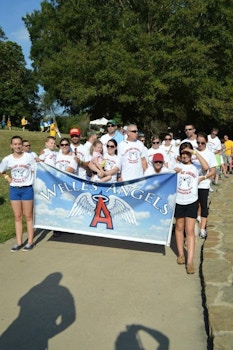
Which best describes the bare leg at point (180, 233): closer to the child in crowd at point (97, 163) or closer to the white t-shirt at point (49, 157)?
the child in crowd at point (97, 163)

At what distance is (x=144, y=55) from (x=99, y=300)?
1902 centimetres

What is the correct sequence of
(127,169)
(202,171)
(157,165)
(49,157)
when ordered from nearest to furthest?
(157,165) → (202,171) → (127,169) → (49,157)

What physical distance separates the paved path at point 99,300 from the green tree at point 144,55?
54.5ft

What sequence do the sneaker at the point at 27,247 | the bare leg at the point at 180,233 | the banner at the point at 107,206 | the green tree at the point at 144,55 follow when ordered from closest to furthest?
the bare leg at the point at 180,233 → the banner at the point at 107,206 → the sneaker at the point at 27,247 → the green tree at the point at 144,55

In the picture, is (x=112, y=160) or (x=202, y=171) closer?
(x=202, y=171)

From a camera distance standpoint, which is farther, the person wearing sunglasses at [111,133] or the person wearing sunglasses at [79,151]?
the person wearing sunglasses at [111,133]

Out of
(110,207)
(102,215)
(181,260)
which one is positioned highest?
(110,207)

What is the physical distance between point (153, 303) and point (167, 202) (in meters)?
1.81

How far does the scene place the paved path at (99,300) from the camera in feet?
12.5

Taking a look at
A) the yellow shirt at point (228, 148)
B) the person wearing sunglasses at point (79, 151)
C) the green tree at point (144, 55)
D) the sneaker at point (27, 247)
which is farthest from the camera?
the green tree at point (144, 55)

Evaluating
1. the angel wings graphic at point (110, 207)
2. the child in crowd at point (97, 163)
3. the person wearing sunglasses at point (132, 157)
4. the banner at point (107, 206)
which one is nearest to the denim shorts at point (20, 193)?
the banner at point (107, 206)

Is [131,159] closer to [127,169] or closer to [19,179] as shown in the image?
[127,169]

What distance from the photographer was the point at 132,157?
727 cm

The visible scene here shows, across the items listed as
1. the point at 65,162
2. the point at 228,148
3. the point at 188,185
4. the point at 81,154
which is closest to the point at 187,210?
the point at 188,185
